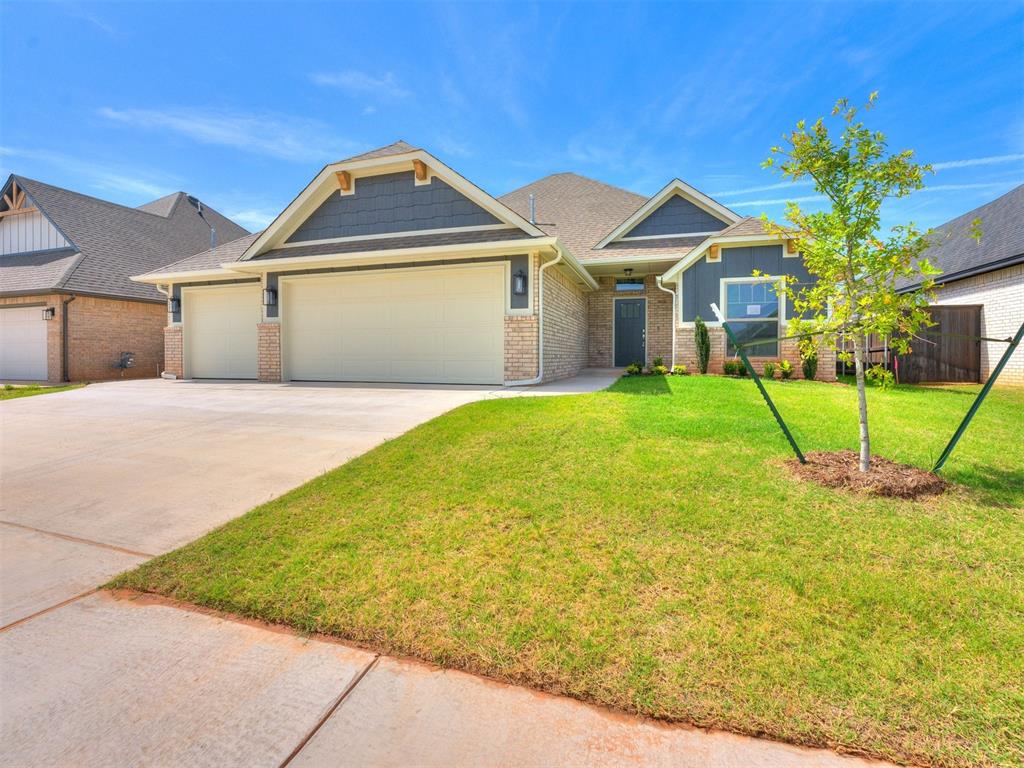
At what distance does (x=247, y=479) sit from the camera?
409 cm

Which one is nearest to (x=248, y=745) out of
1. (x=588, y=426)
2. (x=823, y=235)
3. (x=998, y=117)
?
(x=588, y=426)

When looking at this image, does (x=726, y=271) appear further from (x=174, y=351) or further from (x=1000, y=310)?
(x=174, y=351)

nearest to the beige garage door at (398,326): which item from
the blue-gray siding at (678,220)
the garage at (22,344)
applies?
the blue-gray siding at (678,220)

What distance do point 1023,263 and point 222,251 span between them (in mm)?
21784

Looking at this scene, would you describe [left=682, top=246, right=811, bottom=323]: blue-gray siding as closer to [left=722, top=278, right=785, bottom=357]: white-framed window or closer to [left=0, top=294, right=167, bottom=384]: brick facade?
[left=722, top=278, right=785, bottom=357]: white-framed window

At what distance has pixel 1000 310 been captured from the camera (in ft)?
38.8

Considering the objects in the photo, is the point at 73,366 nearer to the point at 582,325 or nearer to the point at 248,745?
the point at 582,325

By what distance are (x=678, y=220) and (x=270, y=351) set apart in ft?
40.4

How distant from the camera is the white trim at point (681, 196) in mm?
13367

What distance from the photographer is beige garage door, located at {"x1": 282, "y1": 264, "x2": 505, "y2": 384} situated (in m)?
10.4

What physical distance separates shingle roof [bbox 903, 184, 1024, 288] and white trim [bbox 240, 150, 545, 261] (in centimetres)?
1024

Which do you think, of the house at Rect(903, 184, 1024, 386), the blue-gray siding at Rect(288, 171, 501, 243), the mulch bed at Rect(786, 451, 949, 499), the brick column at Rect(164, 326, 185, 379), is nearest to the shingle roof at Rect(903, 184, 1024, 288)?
the house at Rect(903, 184, 1024, 386)

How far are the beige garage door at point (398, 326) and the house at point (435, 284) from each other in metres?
0.03

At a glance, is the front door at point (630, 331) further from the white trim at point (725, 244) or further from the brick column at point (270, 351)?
the brick column at point (270, 351)
